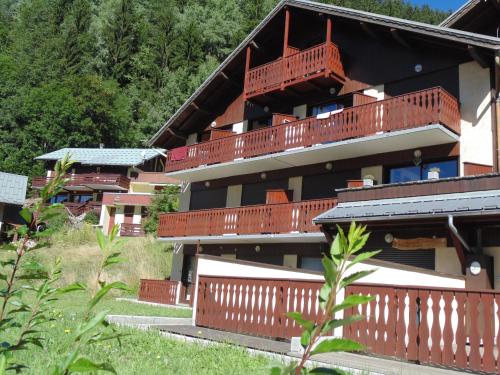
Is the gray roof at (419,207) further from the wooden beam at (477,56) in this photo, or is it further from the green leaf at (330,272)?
the green leaf at (330,272)

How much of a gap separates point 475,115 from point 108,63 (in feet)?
190

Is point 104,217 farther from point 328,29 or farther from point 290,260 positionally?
point 328,29

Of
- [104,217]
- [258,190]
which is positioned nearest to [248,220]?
[258,190]

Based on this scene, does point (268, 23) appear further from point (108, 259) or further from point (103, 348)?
point (108, 259)

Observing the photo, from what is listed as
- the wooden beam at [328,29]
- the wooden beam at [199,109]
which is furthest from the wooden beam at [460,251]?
the wooden beam at [199,109]

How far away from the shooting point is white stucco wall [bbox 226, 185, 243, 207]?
21172mm

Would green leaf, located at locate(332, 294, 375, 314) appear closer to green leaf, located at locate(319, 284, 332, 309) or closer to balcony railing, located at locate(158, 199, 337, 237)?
green leaf, located at locate(319, 284, 332, 309)

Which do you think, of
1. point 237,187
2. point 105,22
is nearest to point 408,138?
point 237,187

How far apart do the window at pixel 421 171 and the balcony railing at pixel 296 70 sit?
13.5 feet

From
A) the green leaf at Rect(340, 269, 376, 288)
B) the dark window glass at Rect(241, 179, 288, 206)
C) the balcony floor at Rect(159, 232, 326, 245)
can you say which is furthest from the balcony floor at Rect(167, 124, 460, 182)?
the green leaf at Rect(340, 269, 376, 288)

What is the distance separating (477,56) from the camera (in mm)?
14219

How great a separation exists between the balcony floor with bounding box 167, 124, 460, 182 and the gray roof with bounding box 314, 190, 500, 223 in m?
2.23

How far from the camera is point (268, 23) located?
20578 millimetres

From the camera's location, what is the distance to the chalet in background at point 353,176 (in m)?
7.51
